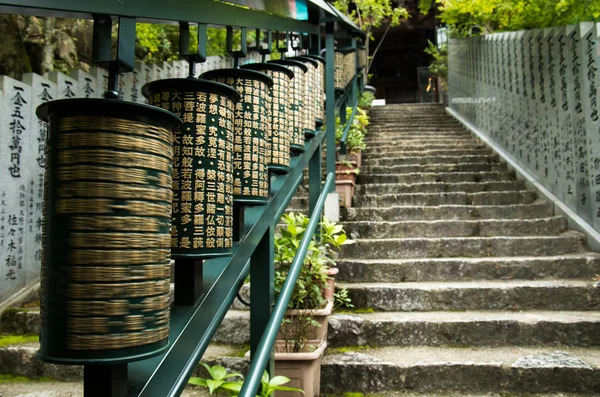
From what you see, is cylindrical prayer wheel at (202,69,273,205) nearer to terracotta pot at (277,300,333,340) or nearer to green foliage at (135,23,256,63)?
terracotta pot at (277,300,333,340)

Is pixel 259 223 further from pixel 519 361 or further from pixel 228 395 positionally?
pixel 519 361

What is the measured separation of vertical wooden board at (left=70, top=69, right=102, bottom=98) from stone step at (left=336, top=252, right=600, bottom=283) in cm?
301

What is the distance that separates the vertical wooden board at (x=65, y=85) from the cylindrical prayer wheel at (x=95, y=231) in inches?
149

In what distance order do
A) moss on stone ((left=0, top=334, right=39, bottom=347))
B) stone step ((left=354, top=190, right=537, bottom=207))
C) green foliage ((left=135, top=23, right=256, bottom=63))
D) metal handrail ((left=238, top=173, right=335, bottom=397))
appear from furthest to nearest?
green foliage ((left=135, top=23, right=256, bottom=63))
stone step ((left=354, top=190, right=537, bottom=207))
moss on stone ((left=0, top=334, right=39, bottom=347))
metal handrail ((left=238, top=173, right=335, bottom=397))

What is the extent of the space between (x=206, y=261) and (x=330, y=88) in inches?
106

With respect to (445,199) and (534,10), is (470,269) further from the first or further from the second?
(534,10)

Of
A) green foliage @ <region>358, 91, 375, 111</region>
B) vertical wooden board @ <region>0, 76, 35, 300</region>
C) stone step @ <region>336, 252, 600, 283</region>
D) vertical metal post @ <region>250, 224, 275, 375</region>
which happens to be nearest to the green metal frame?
vertical metal post @ <region>250, 224, 275, 375</region>

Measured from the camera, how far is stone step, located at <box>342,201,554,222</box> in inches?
199

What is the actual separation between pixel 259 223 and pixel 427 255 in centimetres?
272

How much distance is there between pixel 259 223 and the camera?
1.98 metres

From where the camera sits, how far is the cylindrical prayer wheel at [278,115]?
2.20 meters

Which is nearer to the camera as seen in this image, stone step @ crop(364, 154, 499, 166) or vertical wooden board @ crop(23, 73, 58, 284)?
vertical wooden board @ crop(23, 73, 58, 284)

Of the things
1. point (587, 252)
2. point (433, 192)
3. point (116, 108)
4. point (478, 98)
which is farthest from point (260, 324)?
point (478, 98)

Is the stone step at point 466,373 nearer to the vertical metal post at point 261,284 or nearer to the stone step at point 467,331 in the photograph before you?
the stone step at point 467,331
